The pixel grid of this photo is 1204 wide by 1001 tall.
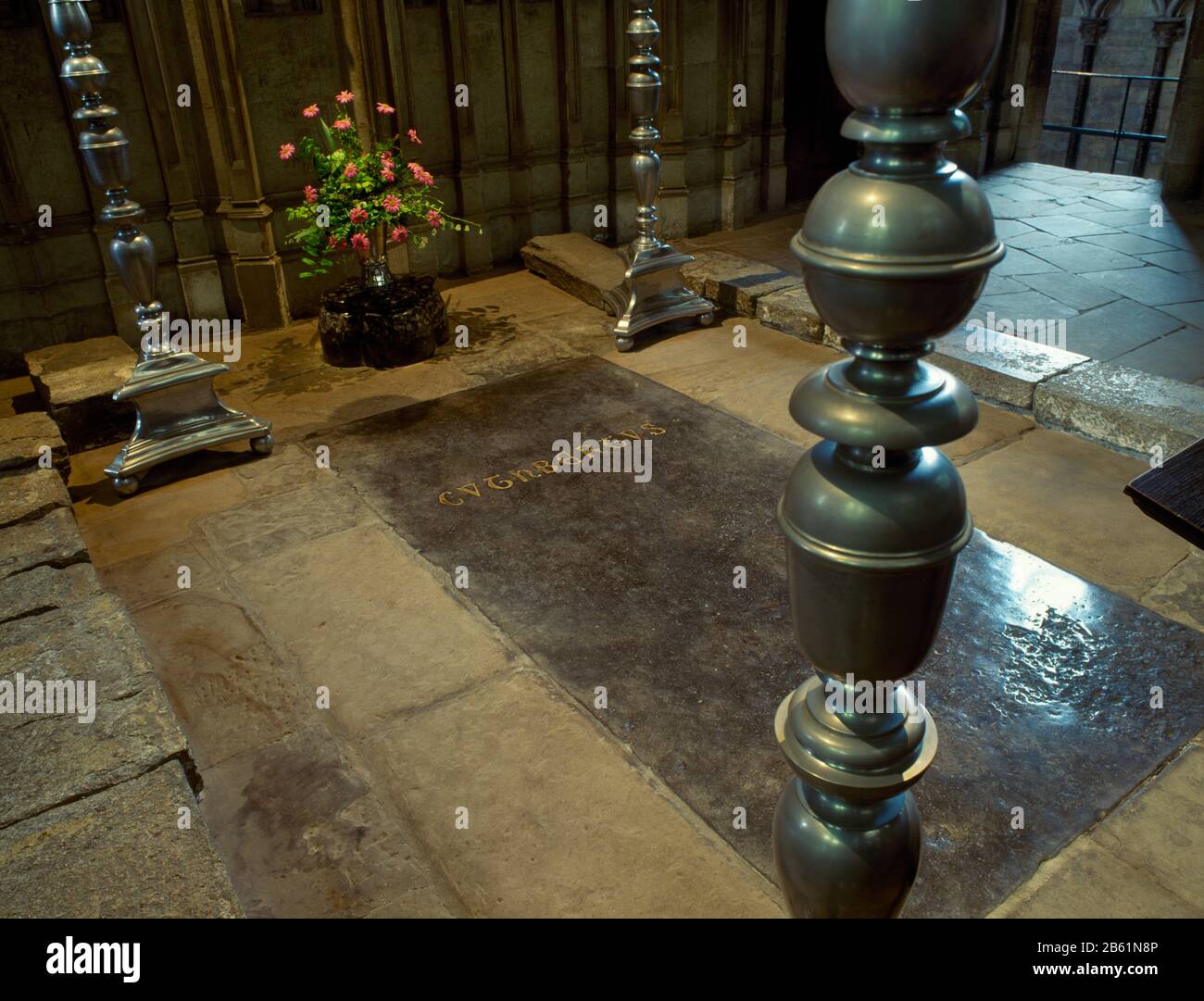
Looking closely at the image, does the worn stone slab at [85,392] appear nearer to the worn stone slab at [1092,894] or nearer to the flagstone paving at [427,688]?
the flagstone paving at [427,688]

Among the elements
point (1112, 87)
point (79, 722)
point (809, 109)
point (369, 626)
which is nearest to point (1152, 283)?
point (809, 109)

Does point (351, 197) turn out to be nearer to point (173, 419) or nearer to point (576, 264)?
point (173, 419)

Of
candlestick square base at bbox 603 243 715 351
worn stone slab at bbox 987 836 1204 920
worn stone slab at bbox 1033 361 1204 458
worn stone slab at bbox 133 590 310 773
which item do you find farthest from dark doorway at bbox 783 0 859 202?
worn stone slab at bbox 987 836 1204 920

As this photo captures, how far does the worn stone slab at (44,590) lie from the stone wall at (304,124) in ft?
10.5

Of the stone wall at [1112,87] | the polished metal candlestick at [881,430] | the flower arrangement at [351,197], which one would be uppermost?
the polished metal candlestick at [881,430]

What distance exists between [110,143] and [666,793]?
3699mm

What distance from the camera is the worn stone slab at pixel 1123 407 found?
4359 millimetres

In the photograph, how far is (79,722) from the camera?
8.84 feet

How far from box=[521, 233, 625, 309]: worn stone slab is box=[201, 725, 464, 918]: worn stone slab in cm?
430

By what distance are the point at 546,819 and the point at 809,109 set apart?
24.2 feet

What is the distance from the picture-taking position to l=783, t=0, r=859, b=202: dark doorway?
324 inches

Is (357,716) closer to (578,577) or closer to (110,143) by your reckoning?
(578,577)

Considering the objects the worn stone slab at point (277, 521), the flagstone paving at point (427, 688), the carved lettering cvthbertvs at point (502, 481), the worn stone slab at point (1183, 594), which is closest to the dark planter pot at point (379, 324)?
the flagstone paving at point (427, 688)
